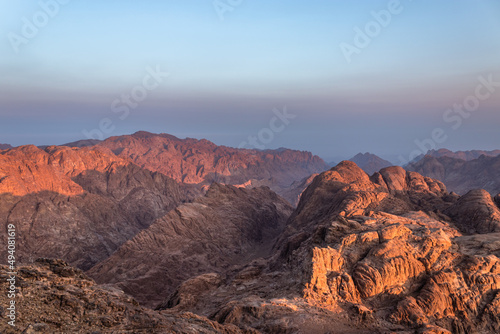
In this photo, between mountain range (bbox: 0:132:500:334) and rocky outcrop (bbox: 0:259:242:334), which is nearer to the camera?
rocky outcrop (bbox: 0:259:242:334)

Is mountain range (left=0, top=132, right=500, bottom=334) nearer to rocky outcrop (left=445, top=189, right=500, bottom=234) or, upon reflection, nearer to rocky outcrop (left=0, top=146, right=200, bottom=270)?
rocky outcrop (left=445, top=189, right=500, bottom=234)

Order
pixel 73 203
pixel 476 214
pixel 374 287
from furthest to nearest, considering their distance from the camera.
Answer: pixel 73 203 < pixel 476 214 < pixel 374 287

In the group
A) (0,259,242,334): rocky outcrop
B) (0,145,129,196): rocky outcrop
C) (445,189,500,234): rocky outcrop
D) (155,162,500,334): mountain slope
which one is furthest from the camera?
(0,145,129,196): rocky outcrop

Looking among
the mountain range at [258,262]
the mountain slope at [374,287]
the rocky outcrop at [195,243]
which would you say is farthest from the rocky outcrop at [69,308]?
the rocky outcrop at [195,243]

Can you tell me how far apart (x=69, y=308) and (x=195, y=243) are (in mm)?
74825

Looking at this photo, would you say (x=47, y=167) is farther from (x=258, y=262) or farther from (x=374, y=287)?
(x=374, y=287)

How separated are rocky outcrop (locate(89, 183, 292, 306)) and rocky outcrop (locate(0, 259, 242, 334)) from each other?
46.2 meters

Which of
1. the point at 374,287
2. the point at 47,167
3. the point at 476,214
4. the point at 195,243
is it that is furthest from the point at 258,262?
the point at 47,167

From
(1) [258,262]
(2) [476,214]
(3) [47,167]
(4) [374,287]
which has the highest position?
(3) [47,167]

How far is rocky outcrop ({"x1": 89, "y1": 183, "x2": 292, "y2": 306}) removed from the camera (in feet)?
251

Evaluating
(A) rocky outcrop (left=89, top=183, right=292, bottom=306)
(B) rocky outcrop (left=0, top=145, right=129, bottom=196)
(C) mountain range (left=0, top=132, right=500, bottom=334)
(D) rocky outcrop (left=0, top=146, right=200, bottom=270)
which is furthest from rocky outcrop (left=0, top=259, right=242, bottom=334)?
(B) rocky outcrop (left=0, top=145, right=129, bottom=196)

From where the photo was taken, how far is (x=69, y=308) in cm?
2055

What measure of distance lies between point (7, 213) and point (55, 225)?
1165 centimetres

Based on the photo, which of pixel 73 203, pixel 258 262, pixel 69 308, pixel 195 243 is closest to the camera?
pixel 69 308
